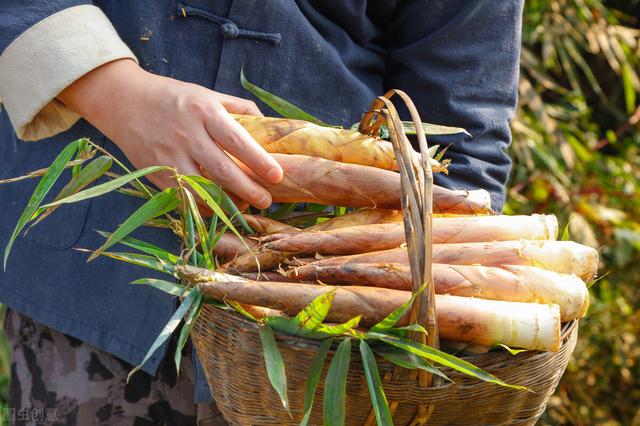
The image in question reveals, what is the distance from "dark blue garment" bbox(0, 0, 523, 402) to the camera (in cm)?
111

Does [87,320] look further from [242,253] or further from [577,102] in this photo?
[577,102]

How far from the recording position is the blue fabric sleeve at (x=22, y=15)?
1011mm

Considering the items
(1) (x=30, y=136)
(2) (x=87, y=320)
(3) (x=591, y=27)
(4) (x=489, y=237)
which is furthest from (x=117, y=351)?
(3) (x=591, y=27)

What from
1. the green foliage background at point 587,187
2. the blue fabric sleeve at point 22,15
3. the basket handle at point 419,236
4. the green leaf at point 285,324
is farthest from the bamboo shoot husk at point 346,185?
the green foliage background at point 587,187

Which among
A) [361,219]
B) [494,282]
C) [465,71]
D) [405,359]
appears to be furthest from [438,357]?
[465,71]

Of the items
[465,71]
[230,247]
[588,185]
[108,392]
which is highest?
[465,71]

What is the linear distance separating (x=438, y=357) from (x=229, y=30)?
1.86ft

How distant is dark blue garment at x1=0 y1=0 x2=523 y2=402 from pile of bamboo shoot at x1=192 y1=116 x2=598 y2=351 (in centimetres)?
20

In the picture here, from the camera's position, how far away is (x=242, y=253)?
0.95 meters

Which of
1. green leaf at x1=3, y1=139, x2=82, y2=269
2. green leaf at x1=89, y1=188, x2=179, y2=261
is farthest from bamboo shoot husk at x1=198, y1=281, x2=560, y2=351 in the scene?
green leaf at x1=3, y1=139, x2=82, y2=269

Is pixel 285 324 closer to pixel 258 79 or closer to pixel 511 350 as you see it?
pixel 511 350

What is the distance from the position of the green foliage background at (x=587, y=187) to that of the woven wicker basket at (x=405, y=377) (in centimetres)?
152

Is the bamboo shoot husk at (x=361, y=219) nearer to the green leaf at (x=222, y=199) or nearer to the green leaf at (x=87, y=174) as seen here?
the green leaf at (x=222, y=199)

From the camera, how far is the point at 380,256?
0.90 m
